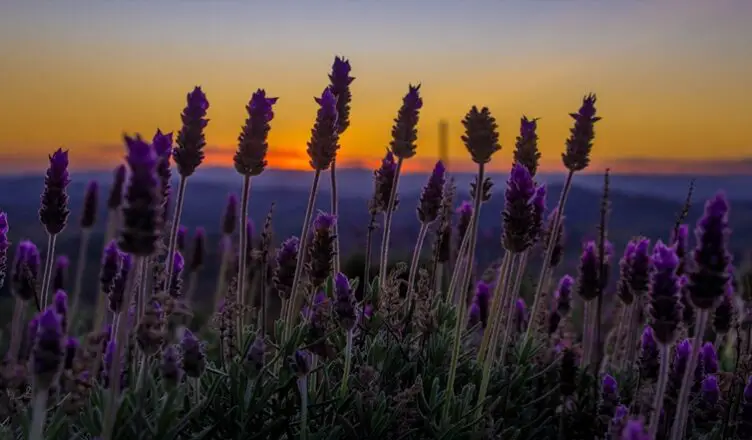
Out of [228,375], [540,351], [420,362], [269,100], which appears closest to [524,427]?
[420,362]

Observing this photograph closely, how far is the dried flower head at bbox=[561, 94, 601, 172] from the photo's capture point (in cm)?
357

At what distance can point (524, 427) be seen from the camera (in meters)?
3.58

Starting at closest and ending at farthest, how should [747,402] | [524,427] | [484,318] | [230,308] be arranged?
[747,402] → [230,308] → [524,427] → [484,318]

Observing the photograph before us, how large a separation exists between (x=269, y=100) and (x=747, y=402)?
2.02 m

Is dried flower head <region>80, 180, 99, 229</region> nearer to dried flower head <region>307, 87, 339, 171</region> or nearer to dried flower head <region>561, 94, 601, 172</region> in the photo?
dried flower head <region>307, 87, 339, 171</region>

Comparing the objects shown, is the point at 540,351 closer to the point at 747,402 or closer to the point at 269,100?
the point at 747,402

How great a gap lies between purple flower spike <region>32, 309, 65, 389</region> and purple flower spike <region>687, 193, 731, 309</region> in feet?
5.42

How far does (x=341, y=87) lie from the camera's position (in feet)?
12.5

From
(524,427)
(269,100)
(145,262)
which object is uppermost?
(269,100)

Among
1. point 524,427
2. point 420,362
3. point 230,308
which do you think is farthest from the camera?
point 420,362

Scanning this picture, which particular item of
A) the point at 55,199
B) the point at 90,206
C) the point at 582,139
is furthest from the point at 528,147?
the point at 90,206

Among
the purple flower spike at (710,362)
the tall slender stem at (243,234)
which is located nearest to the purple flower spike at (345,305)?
the tall slender stem at (243,234)

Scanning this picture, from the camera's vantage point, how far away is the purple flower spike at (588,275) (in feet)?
14.3

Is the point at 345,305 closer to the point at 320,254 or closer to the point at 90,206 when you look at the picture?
the point at 320,254
